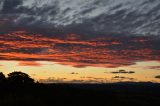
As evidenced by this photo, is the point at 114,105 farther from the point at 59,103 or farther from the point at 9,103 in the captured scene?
the point at 9,103

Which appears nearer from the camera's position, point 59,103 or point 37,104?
point 37,104

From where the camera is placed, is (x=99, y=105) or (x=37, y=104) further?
(x=99, y=105)

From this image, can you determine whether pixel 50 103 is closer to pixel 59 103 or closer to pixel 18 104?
pixel 59 103

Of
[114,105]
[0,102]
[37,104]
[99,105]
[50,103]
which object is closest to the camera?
[0,102]

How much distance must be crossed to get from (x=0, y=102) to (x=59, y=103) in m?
10.7

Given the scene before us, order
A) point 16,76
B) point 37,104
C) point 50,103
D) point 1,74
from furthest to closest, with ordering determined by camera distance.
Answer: point 16,76 → point 1,74 → point 50,103 → point 37,104

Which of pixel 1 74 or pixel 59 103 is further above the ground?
pixel 1 74

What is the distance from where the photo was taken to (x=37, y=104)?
4456cm

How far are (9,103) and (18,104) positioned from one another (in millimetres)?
1177

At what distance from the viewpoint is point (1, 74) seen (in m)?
85.1

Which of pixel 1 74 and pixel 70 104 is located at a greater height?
pixel 1 74

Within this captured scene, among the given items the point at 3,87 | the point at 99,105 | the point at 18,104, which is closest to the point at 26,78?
the point at 3,87

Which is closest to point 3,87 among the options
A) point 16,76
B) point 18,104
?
point 18,104

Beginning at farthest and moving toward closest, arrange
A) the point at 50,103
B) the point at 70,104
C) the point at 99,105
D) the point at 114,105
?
the point at 114,105, the point at 99,105, the point at 70,104, the point at 50,103
